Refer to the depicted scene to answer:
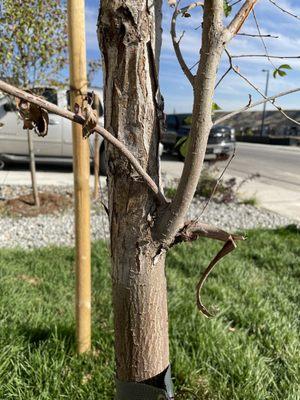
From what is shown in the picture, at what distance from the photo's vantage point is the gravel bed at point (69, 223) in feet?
16.4

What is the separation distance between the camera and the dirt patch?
6182mm

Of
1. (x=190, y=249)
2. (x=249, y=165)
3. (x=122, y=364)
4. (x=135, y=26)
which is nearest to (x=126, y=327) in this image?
(x=122, y=364)

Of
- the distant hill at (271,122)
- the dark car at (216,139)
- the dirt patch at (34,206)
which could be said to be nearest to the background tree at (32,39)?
the dirt patch at (34,206)

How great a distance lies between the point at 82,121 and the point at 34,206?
5769mm

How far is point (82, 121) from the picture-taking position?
0.94 metres

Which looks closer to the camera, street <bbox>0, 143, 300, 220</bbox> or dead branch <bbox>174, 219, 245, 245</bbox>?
dead branch <bbox>174, 219, 245, 245</bbox>

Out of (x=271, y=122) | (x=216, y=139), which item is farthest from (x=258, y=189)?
(x=271, y=122)

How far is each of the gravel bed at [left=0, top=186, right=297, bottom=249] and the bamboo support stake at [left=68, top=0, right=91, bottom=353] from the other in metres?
2.03

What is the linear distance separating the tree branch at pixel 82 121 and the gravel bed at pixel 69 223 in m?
3.16

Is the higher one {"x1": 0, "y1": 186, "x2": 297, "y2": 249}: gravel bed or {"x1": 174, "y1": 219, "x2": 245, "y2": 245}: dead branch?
{"x1": 174, "y1": 219, "x2": 245, "y2": 245}: dead branch

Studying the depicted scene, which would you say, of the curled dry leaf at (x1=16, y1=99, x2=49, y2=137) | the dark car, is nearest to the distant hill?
the dark car

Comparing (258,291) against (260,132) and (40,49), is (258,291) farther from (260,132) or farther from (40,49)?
(260,132)

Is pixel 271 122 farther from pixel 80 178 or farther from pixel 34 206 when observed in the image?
pixel 80 178

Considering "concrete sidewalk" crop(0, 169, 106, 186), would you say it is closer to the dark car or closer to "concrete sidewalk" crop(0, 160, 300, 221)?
"concrete sidewalk" crop(0, 160, 300, 221)
